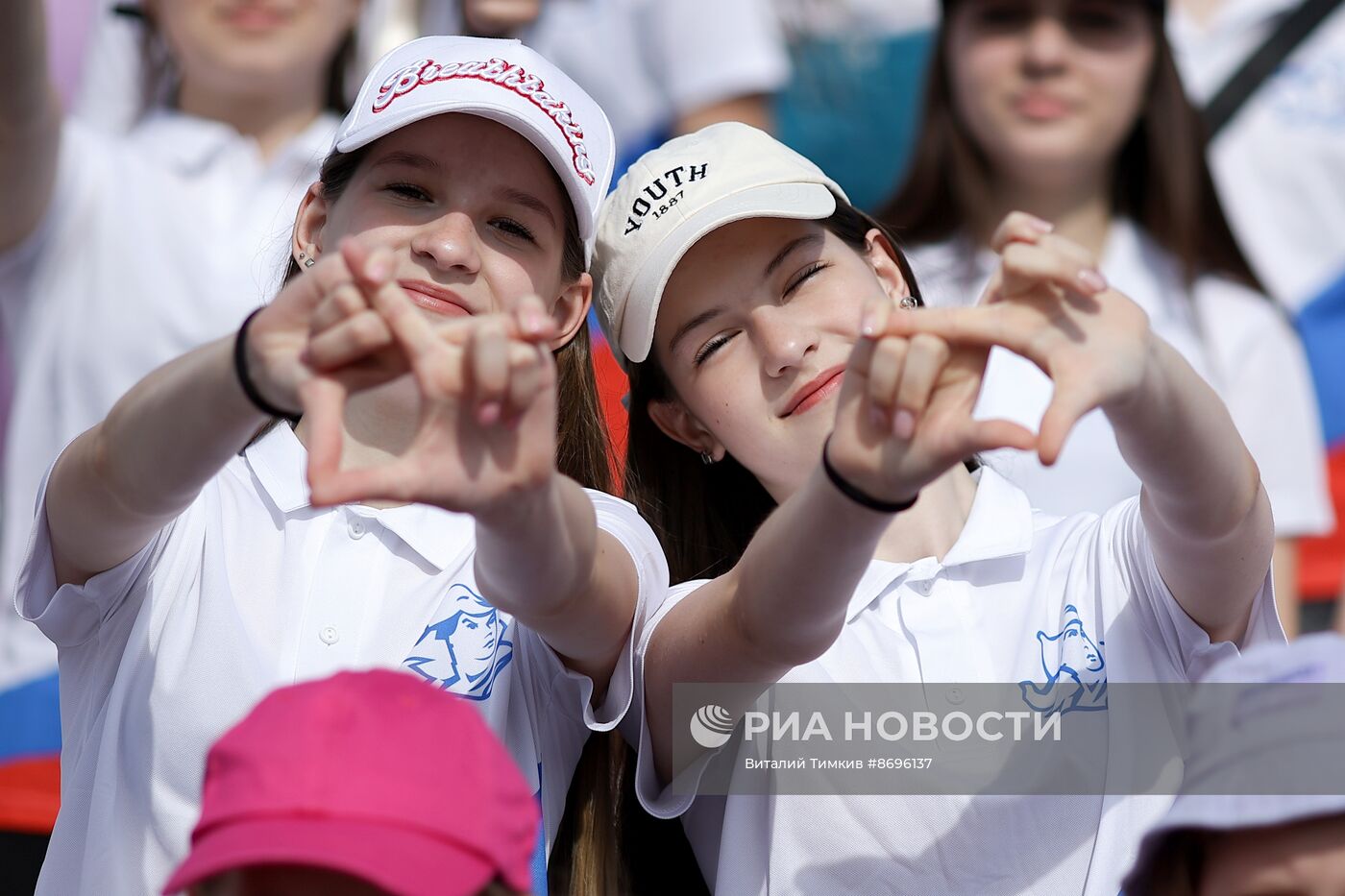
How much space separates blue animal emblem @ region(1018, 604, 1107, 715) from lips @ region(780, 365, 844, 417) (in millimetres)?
415

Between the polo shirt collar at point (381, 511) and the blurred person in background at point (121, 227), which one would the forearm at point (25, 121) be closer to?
the blurred person in background at point (121, 227)

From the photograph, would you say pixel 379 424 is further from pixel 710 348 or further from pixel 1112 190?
pixel 1112 190

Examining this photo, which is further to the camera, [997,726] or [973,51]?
[973,51]

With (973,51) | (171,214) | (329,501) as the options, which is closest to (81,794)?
(329,501)

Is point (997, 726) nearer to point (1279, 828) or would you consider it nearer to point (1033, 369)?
point (1279, 828)

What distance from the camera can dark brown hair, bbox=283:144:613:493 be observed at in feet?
7.67

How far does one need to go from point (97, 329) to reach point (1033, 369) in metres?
1.64

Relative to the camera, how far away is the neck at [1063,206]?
3477mm

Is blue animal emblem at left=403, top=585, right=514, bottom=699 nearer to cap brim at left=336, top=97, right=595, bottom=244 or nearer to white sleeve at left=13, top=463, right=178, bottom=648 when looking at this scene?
white sleeve at left=13, top=463, right=178, bottom=648

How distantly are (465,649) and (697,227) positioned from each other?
24.8 inches

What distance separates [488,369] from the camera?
5.05 feet

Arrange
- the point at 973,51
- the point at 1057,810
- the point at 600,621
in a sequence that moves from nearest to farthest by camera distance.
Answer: the point at 600,621 → the point at 1057,810 → the point at 973,51

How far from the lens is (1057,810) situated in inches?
82.9

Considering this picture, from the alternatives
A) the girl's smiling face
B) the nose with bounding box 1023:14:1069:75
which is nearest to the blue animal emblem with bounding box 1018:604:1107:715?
the girl's smiling face
